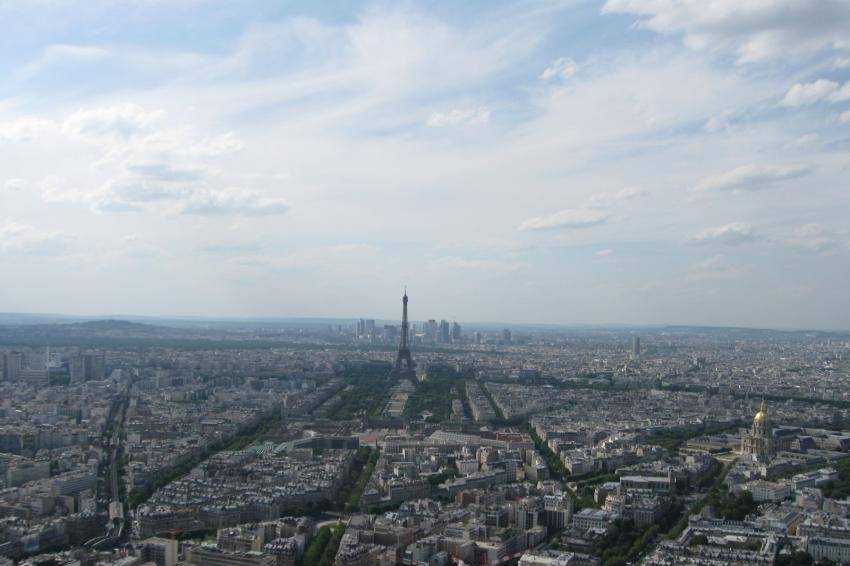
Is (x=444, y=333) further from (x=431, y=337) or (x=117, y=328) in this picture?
(x=117, y=328)

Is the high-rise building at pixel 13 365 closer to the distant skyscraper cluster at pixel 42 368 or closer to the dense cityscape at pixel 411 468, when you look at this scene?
the distant skyscraper cluster at pixel 42 368

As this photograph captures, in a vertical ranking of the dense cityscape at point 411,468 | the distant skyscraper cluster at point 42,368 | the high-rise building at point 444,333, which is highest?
the high-rise building at point 444,333

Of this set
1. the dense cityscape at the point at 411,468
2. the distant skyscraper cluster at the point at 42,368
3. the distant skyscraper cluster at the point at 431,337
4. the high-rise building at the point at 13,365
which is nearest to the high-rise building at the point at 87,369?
the distant skyscraper cluster at the point at 42,368

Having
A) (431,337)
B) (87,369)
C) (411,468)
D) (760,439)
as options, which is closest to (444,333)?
(431,337)

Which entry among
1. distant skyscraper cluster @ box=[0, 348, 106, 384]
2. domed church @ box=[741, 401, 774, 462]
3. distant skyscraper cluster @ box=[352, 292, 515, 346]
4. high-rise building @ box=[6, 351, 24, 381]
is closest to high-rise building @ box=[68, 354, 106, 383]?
distant skyscraper cluster @ box=[0, 348, 106, 384]

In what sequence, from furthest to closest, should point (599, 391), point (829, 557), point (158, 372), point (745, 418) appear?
point (158, 372) → point (599, 391) → point (745, 418) → point (829, 557)

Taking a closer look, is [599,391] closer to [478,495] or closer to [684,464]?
[684,464]

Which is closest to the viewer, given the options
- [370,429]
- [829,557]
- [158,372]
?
[829,557]

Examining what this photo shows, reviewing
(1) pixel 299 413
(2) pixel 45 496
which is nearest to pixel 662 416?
(1) pixel 299 413
